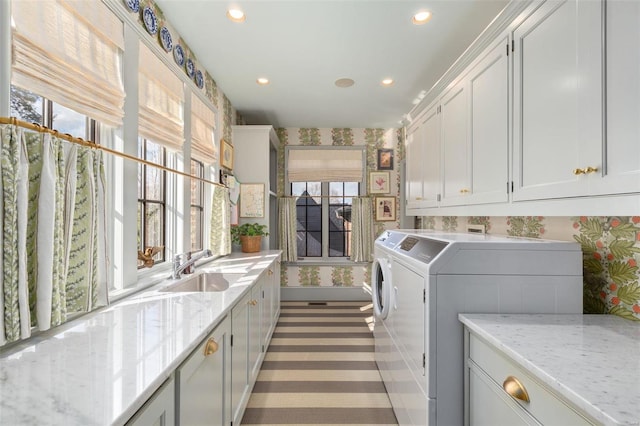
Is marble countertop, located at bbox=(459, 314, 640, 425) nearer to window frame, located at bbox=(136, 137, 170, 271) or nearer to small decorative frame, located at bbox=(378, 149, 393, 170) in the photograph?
window frame, located at bbox=(136, 137, 170, 271)

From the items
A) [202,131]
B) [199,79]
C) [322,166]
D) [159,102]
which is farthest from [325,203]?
[159,102]

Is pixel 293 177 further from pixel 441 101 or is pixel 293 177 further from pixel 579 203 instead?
pixel 579 203

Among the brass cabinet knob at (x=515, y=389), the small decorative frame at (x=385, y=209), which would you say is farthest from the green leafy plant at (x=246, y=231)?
the brass cabinet knob at (x=515, y=389)

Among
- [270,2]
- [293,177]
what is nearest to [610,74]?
[270,2]

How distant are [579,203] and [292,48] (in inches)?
83.3

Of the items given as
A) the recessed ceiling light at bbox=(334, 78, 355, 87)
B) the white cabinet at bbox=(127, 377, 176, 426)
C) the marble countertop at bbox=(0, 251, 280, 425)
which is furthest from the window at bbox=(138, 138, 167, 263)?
the recessed ceiling light at bbox=(334, 78, 355, 87)

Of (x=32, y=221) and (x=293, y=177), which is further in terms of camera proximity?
(x=293, y=177)

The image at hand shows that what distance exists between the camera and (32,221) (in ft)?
3.31

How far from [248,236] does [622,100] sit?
124 inches

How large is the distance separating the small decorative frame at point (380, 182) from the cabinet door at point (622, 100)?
3563 millimetres

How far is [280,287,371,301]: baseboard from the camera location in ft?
14.5

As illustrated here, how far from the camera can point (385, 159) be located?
4.52 m

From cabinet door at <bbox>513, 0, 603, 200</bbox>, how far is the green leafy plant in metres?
2.71

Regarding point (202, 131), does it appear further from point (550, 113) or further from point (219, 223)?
point (550, 113)
